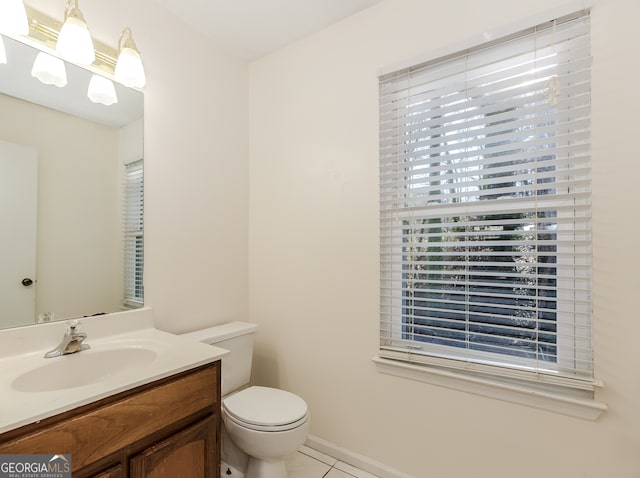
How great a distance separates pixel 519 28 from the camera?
132cm

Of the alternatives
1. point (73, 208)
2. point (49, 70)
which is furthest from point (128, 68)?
point (73, 208)

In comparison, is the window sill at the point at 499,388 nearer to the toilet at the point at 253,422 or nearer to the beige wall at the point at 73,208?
the toilet at the point at 253,422

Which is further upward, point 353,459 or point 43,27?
point 43,27

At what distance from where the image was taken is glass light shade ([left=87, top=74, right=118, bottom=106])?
1431 millimetres

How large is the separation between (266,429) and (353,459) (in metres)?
0.67

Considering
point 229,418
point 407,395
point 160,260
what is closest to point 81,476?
point 229,418

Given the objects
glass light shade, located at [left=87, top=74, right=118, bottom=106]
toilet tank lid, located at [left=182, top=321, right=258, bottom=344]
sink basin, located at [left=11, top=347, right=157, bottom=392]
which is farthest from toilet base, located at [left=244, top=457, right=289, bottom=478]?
glass light shade, located at [left=87, top=74, right=118, bottom=106]

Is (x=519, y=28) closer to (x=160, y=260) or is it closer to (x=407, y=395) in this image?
(x=407, y=395)

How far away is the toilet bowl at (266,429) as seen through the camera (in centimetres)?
136

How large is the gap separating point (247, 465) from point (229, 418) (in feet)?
0.91

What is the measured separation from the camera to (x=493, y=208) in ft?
4.58

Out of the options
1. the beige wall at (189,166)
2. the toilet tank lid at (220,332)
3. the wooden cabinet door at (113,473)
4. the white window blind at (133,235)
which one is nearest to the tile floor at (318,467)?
the toilet tank lid at (220,332)

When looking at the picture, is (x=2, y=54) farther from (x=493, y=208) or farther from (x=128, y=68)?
(x=493, y=208)

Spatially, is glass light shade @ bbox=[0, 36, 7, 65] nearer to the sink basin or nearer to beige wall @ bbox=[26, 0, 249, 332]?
beige wall @ bbox=[26, 0, 249, 332]
